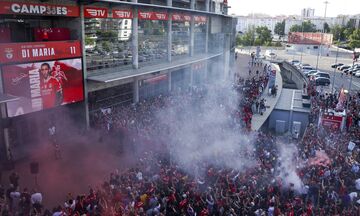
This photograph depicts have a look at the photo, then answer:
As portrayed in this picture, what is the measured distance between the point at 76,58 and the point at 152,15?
8884 millimetres

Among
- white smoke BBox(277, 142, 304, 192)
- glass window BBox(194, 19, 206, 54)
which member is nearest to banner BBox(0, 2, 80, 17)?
white smoke BBox(277, 142, 304, 192)

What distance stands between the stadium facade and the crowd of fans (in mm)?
3358

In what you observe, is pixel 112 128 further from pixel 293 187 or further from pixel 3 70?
pixel 293 187

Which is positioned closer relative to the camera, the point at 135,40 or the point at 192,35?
the point at 135,40

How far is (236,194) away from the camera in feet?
38.2

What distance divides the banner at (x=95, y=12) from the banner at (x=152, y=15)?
12.4 feet

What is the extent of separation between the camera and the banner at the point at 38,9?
1465 centimetres

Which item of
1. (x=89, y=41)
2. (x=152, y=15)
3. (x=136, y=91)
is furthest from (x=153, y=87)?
(x=89, y=41)

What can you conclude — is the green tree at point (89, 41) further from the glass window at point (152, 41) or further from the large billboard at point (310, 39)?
the large billboard at point (310, 39)

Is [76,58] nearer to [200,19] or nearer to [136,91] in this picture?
[136,91]

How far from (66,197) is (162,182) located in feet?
12.1

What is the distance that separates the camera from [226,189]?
481 inches

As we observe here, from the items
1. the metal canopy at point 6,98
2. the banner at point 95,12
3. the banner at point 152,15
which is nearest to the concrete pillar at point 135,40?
the banner at point 152,15

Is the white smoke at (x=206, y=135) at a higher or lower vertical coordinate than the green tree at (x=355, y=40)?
lower
